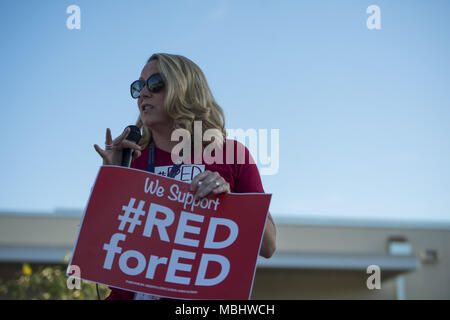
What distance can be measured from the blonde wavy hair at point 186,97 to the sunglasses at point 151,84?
0.03m

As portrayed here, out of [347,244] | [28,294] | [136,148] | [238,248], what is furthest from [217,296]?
[347,244]

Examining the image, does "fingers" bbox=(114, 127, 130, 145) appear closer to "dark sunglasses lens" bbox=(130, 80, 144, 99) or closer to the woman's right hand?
the woman's right hand

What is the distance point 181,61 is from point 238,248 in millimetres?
1015

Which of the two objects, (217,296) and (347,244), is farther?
(347,244)

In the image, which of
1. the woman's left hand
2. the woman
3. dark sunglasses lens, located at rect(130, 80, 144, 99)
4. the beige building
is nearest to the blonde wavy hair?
the woman

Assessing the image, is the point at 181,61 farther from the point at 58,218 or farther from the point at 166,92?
the point at 58,218

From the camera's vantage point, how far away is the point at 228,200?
6.40 ft

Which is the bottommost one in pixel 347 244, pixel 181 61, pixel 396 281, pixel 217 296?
pixel 396 281

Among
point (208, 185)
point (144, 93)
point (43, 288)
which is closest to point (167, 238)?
point (208, 185)

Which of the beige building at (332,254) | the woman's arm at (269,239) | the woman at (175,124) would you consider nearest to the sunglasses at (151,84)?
the woman at (175,124)

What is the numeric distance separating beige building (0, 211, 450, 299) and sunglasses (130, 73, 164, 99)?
40.3 ft

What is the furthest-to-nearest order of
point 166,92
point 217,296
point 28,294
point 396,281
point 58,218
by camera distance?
point 396,281
point 58,218
point 28,294
point 166,92
point 217,296

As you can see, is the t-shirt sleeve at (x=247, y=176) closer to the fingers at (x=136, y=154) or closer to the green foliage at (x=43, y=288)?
the fingers at (x=136, y=154)

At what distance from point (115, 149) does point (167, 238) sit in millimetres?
495
